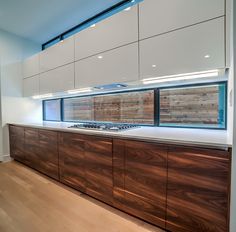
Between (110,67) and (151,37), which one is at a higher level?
(151,37)

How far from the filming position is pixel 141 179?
4.67 ft

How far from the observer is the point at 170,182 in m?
1.26

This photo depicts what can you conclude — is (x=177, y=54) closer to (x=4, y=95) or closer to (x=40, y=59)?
(x=40, y=59)

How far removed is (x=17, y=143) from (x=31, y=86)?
121cm

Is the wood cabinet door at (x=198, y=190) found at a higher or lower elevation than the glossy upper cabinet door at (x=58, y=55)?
lower

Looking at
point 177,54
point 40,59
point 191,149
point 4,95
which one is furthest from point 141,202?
point 4,95

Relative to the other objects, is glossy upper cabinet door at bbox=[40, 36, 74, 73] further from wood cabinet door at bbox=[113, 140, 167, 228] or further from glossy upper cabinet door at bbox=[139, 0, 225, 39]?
wood cabinet door at bbox=[113, 140, 167, 228]

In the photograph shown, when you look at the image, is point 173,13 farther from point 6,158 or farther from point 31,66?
point 6,158

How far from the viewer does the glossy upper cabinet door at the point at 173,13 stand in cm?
123

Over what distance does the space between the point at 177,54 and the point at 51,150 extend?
2.11 meters

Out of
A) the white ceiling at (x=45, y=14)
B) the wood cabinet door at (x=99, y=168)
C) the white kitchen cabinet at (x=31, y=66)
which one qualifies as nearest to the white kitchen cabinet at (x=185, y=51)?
the wood cabinet door at (x=99, y=168)

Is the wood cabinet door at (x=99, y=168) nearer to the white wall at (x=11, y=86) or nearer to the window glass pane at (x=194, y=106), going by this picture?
the window glass pane at (x=194, y=106)

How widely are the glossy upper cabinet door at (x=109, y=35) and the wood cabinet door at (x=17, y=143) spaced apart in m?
1.95

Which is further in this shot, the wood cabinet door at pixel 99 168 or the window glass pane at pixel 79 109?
the window glass pane at pixel 79 109
